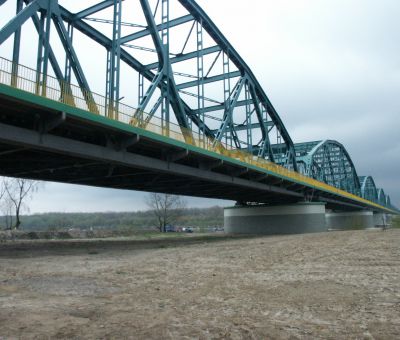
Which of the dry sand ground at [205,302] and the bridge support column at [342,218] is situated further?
the bridge support column at [342,218]

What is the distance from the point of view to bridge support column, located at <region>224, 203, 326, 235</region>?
51.1 meters

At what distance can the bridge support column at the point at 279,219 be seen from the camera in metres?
51.1

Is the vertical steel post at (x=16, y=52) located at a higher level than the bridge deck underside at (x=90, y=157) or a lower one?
higher

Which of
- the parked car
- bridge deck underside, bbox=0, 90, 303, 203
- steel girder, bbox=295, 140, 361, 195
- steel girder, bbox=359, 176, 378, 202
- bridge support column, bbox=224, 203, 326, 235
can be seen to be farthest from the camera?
steel girder, bbox=359, 176, 378, 202

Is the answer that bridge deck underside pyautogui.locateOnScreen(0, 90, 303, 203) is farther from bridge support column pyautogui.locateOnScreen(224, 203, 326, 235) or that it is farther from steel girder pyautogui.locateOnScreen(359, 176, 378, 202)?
steel girder pyautogui.locateOnScreen(359, 176, 378, 202)

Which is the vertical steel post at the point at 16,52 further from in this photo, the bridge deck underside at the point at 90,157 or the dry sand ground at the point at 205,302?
the dry sand ground at the point at 205,302

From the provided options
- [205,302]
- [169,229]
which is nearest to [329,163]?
[169,229]

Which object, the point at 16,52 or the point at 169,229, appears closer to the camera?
the point at 16,52

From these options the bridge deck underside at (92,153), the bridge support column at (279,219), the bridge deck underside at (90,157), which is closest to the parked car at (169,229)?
the bridge support column at (279,219)

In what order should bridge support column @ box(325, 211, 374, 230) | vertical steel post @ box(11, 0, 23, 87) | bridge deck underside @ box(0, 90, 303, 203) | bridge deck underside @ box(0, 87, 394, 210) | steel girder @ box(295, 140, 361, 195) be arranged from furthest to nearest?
bridge support column @ box(325, 211, 374, 230) → steel girder @ box(295, 140, 361, 195) → bridge deck underside @ box(0, 90, 303, 203) → bridge deck underside @ box(0, 87, 394, 210) → vertical steel post @ box(11, 0, 23, 87)

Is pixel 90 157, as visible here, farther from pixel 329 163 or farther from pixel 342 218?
pixel 342 218

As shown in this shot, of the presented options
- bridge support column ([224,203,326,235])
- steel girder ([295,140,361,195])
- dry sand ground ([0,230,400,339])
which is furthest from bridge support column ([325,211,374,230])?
dry sand ground ([0,230,400,339])

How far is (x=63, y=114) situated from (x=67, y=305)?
11.0m

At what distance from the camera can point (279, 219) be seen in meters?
52.2
